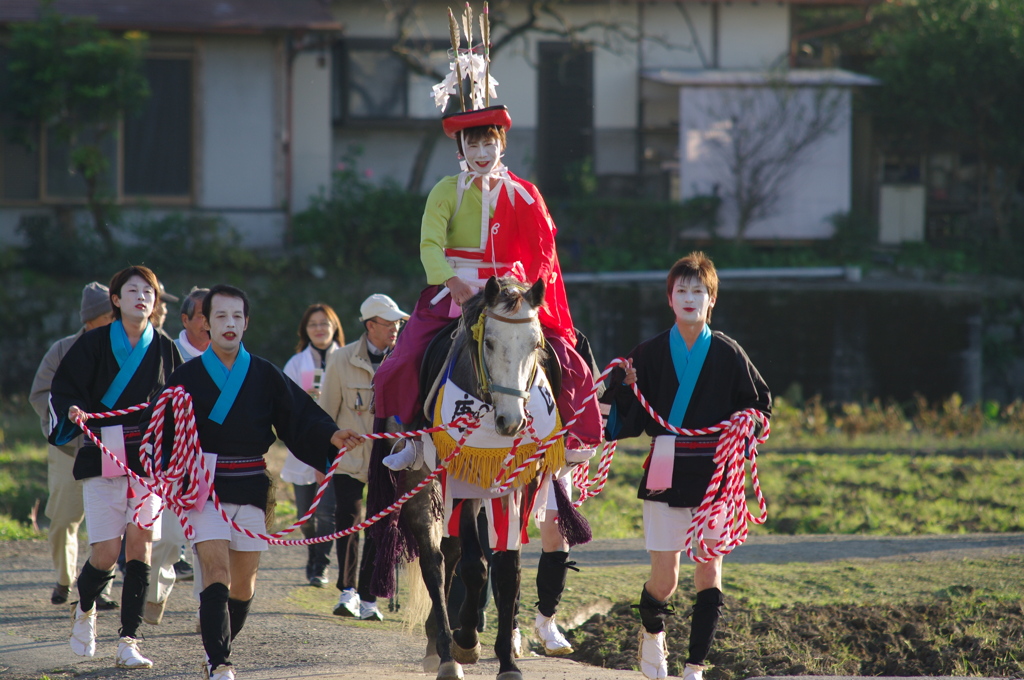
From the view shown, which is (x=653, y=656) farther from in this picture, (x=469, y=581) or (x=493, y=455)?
(x=493, y=455)

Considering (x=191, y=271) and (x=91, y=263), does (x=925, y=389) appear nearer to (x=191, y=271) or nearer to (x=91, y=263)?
(x=191, y=271)

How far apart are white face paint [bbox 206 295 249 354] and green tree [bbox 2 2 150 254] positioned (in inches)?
446

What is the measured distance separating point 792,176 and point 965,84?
11.9 ft

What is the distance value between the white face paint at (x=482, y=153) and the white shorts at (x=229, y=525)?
2.16 meters

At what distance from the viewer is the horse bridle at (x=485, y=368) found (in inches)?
189

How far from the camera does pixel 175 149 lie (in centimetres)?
1689

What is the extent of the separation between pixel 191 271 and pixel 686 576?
1069 centimetres

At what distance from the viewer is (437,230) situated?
Result: 5.71 metres

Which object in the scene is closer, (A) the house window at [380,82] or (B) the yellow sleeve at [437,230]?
(B) the yellow sleeve at [437,230]

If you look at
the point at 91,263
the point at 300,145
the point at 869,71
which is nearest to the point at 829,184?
the point at 869,71

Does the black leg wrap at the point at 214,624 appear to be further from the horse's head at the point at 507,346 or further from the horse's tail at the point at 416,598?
the horse's head at the point at 507,346

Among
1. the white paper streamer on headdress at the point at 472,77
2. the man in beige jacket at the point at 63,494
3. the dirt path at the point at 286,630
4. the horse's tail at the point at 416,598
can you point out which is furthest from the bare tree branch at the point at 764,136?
the man in beige jacket at the point at 63,494

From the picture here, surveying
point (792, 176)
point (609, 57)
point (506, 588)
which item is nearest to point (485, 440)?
point (506, 588)

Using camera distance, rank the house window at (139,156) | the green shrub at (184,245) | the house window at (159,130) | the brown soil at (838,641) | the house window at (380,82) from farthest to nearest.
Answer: the house window at (380,82), the house window at (159,130), the house window at (139,156), the green shrub at (184,245), the brown soil at (838,641)
